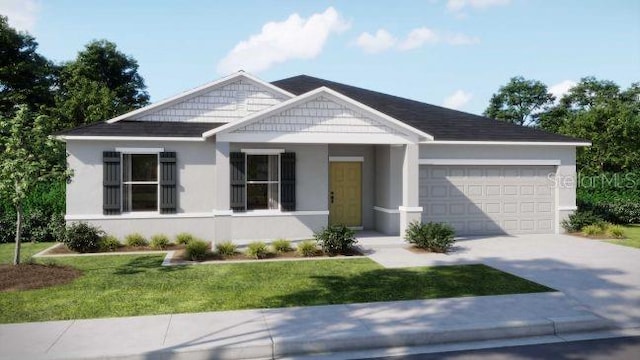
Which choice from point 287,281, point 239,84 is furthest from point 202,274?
point 239,84

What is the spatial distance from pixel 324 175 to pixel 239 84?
439cm

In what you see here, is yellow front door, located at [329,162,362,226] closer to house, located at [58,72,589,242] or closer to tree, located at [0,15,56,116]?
house, located at [58,72,589,242]

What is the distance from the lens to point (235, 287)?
30.2ft

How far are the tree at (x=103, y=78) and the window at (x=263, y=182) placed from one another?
21.4 meters

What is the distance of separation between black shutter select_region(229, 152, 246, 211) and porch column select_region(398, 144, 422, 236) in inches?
190

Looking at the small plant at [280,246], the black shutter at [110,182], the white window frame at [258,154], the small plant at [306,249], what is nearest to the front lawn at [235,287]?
the small plant at [306,249]

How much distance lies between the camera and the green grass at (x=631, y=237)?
48.1ft

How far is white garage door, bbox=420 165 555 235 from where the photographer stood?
16.2 meters

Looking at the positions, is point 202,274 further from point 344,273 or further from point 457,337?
point 457,337

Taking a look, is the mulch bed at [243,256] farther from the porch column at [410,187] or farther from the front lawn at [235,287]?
the porch column at [410,187]

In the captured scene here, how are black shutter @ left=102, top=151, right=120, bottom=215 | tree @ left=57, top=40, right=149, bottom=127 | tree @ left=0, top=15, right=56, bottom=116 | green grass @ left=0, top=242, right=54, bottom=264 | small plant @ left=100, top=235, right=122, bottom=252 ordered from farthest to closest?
tree @ left=57, top=40, right=149, bottom=127, tree @ left=0, top=15, right=56, bottom=116, black shutter @ left=102, top=151, right=120, bottom=215, small plant @ left=100, top=235, right=122, bottom=252, green grass @ left=0, top=242, right=54, bottom=264

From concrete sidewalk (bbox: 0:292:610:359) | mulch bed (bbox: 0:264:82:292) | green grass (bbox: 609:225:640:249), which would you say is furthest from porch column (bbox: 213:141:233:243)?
green grass (bbox: 609:225:640:249)

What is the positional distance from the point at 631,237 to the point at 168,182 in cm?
1500

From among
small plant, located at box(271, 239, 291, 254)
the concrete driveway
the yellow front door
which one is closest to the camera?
the concrete driveway
